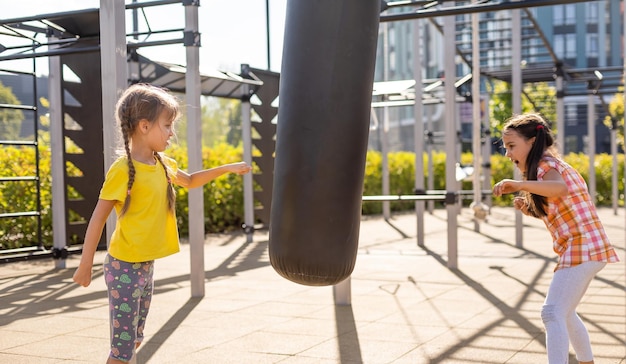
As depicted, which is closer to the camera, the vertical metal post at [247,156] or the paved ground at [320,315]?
the paved ground at [320,315]

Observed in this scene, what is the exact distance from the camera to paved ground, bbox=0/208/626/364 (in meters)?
4.74

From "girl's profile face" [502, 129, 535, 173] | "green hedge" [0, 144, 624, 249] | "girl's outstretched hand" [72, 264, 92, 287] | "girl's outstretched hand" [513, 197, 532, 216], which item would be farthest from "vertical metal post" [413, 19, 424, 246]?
"girl's outstretched hand" [72, 264, 92, 287]

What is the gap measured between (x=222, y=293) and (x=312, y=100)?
15.8 feet

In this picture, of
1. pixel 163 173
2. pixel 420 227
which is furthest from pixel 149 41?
pixel 420 227

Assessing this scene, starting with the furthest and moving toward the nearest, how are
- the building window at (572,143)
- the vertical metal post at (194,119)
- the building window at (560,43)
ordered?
the building window at (560,43) < the building window at (572,143) < the vertical metal post at (194,119)

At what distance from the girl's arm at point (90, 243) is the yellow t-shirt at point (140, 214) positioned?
0.04 m

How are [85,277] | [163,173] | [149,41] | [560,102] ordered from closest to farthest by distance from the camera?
[85,277]
[163,173]
[149,41]
[560,102]

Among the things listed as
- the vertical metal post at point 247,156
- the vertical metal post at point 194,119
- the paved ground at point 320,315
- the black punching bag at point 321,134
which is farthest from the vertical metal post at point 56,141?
the black punching bag at point 321,134

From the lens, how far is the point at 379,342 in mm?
5023

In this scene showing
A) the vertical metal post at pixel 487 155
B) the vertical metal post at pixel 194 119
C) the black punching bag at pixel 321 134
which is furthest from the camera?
the vertical metal post at pixel 487 155

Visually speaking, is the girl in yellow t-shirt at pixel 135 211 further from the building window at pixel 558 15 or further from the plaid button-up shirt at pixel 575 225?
the building window at pixel 558 15

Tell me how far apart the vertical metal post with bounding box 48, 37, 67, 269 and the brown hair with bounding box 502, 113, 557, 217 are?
6.09 m

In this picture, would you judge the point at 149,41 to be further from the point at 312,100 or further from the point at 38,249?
the point at 312,100

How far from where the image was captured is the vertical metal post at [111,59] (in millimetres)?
4105
